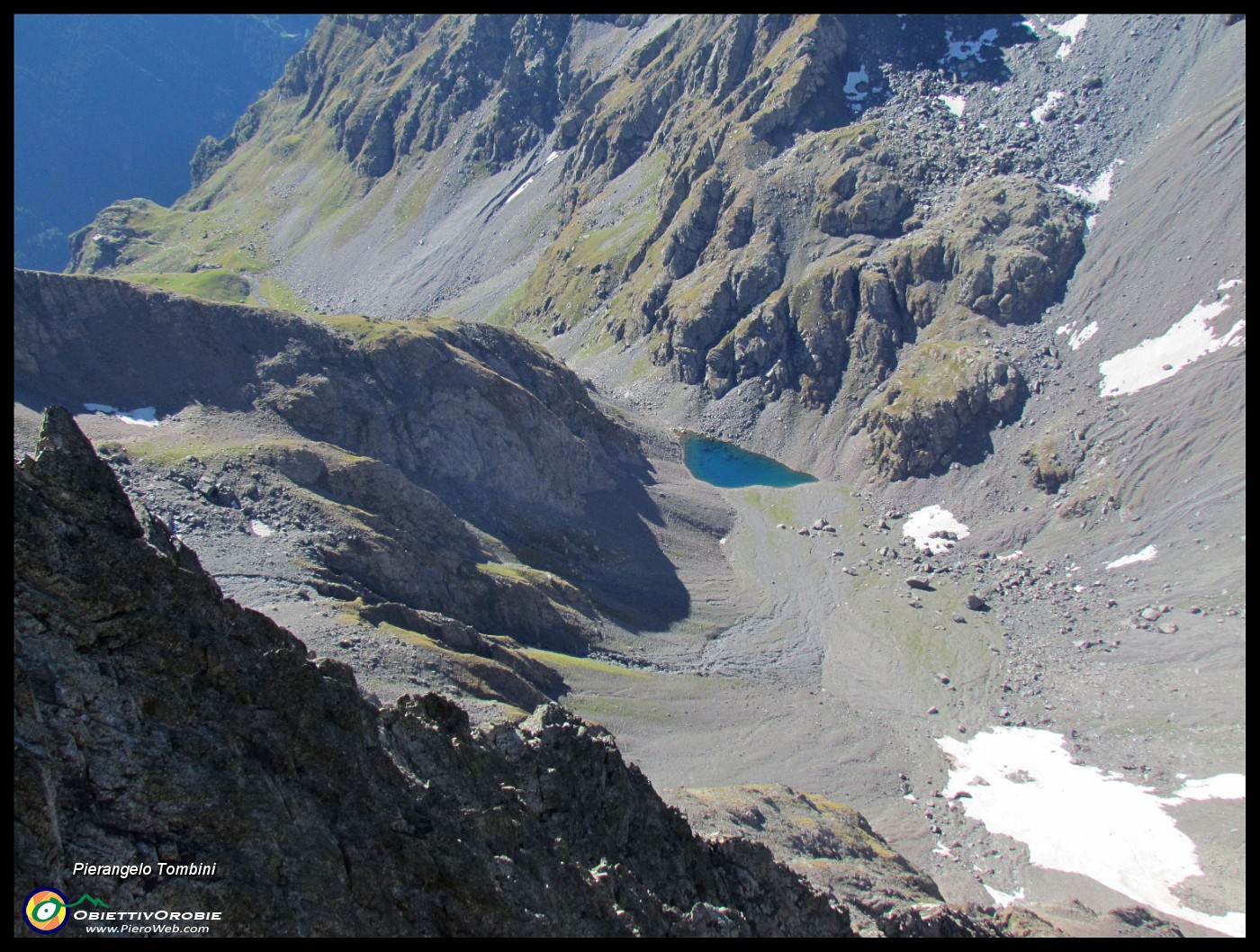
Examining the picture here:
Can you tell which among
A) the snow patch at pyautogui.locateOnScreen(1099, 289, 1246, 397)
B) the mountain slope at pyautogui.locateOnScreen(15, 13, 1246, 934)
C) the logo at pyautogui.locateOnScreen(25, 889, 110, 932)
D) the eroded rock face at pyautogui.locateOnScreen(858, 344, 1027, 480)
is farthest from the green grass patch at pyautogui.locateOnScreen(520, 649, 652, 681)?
the snow patch at pyautogui.locateOnScreen(1099, 289, 1246, 397)

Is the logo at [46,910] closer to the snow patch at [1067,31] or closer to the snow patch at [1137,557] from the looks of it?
the snow patch at [1137,557]

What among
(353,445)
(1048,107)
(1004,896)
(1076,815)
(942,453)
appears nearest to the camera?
(1004,896)

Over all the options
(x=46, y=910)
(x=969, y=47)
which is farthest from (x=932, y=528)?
(x=969, y=47)

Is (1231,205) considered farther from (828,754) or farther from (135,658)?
(135,658)

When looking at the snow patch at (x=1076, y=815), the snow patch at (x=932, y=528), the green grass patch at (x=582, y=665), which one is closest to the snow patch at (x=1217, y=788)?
the snow patch at (x=1076, y=815)

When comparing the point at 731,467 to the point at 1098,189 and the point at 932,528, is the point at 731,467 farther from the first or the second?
the point at 1098,189

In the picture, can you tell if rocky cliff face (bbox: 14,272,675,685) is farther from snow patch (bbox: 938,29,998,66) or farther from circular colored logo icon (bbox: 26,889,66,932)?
snow patch (bbox: 938,29,998,66)
